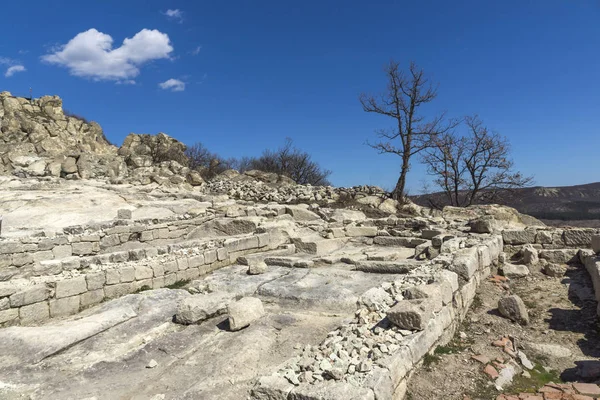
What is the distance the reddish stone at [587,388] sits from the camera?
11.3 ft

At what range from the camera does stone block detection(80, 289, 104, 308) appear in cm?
632

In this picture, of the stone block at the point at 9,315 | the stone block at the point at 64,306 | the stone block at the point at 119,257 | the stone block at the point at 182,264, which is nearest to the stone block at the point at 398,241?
the stone block at the point at 182,264

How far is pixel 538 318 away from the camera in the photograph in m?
5.66

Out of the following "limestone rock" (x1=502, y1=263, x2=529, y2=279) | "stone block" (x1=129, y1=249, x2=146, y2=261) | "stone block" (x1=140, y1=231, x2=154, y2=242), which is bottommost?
"limestone rock" (x1=502, y1=263, x2=529, y2=279)

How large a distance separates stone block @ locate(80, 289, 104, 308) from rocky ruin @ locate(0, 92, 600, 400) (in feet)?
0.08

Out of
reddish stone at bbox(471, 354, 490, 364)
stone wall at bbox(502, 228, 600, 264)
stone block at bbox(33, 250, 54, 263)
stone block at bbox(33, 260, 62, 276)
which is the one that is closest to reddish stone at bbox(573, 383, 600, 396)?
reddish stone at bbox(471, 354, 490, 364)

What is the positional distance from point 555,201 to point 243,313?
1134 inches

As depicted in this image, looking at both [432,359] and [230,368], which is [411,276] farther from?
[230,368]

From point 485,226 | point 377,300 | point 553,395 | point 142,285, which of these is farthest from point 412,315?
point 485,226

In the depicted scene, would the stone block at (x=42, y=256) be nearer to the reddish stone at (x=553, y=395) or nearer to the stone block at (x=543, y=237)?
the reddish stone at (x=553, y=395)

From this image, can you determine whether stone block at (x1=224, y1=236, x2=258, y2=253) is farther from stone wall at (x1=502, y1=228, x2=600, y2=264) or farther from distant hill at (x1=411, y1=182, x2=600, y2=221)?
distant hill at (x1=411, y1=182, x2=600, y2=221)

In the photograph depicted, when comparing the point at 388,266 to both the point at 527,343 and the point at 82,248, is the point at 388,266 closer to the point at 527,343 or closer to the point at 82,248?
the point at 527,343

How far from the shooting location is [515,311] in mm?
5508

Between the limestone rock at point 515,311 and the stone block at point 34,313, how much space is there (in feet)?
22.5
